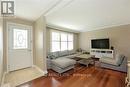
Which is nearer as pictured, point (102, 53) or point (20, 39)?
point (20, 39)

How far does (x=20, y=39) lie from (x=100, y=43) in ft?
16.2

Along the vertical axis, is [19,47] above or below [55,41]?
below

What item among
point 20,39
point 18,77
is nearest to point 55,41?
point 20,39

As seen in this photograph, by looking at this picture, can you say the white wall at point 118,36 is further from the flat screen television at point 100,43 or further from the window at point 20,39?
the window at point 20,39

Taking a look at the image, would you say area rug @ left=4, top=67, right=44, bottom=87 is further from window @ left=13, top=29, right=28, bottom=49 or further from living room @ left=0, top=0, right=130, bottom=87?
window @ left=13, top=29, right=28, bottom=49

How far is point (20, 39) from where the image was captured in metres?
3.73

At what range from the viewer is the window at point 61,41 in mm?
5155

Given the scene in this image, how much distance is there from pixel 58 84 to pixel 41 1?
2.46m

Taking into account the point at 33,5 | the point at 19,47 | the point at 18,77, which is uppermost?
the point at 33,5

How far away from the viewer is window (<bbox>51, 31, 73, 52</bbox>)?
5.16 metres

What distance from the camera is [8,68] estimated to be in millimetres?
3361

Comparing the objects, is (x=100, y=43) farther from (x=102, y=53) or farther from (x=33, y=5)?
(x=33, y=5)

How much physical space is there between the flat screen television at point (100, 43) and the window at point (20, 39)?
15.1 ft

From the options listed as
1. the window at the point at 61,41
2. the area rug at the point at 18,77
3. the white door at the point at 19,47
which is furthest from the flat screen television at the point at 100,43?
the white door at the point at 19,47
